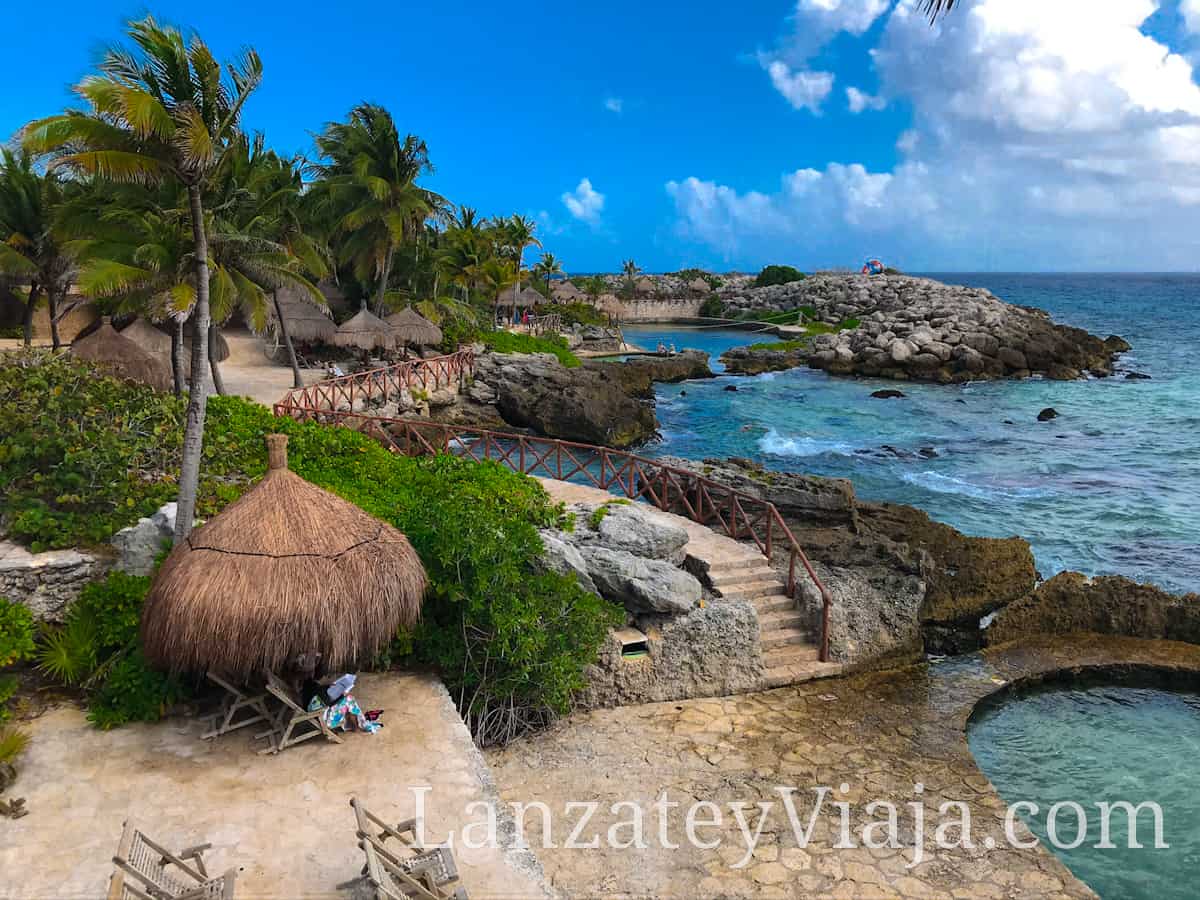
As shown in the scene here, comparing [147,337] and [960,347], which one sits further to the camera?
[960,347]

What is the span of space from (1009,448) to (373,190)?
26.8 m

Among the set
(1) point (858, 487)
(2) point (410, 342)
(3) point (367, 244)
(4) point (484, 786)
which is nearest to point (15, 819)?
(4) point (484, 786)

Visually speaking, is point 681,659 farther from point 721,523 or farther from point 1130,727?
point 1130,727

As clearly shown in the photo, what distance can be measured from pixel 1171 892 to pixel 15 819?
475 inches

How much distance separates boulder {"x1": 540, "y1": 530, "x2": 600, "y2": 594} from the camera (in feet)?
39.0

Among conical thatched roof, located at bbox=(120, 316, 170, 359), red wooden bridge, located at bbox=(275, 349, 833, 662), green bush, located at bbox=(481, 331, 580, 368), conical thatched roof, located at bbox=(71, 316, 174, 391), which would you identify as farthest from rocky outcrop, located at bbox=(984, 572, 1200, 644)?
green bush, located at bbox=(481, 331, 580, 368)

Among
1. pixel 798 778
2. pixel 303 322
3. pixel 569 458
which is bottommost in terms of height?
pixel 798 778

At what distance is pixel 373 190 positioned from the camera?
30.1 metres

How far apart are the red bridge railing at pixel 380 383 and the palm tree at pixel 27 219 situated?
7611 millimetres

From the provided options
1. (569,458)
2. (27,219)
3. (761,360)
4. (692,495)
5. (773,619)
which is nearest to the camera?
(773,619)

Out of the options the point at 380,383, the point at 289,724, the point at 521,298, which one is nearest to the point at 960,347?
the point at 521,298

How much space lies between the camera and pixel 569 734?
428 inches

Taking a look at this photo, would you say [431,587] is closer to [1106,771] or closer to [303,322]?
[1106,771]

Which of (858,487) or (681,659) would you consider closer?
(681,659)
